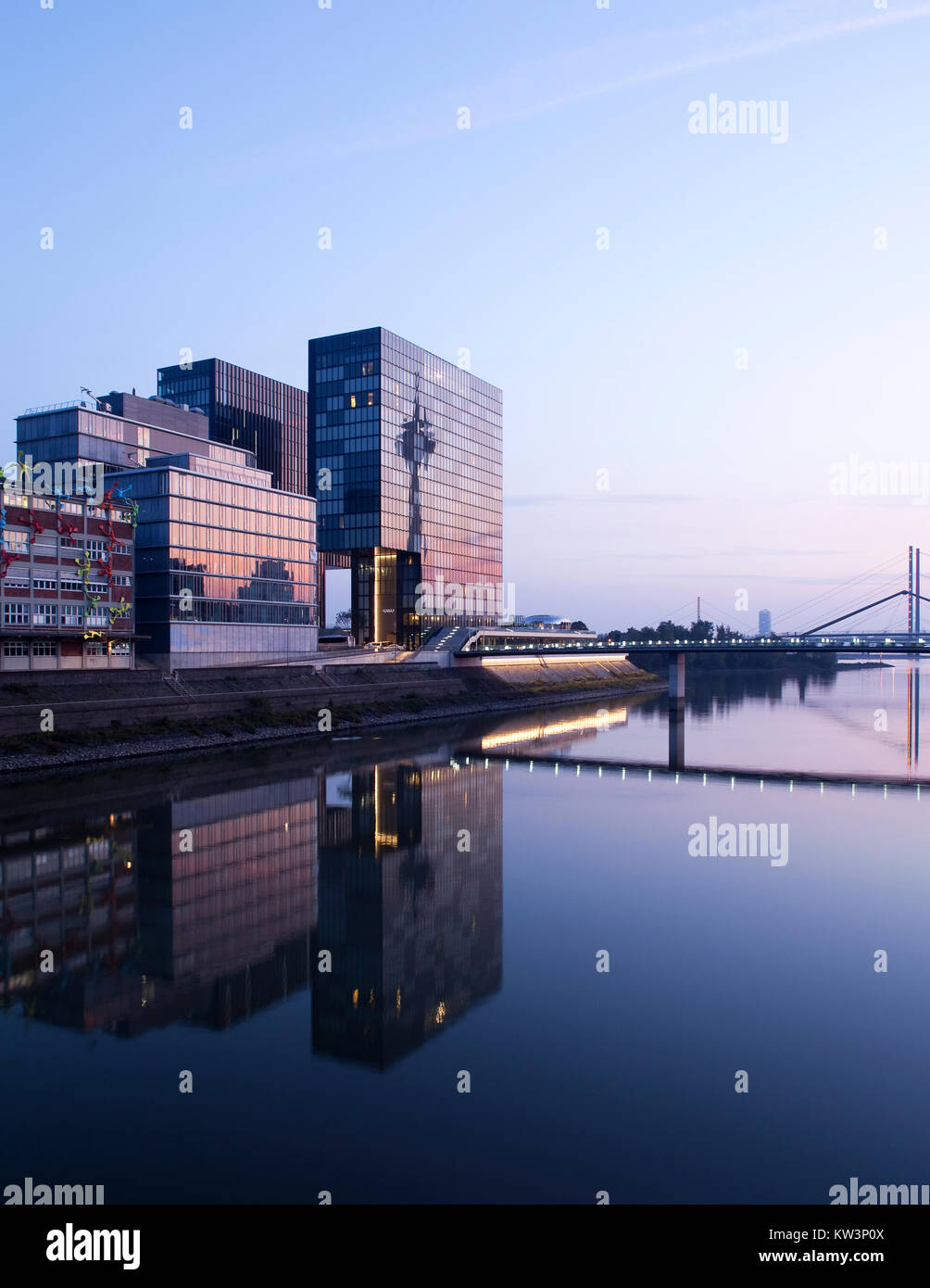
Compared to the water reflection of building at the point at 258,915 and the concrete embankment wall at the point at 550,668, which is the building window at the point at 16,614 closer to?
the water reflection of building at the point at 258,915

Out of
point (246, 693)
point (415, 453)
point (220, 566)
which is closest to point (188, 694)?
point (246, 693)

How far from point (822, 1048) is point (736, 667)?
567ft

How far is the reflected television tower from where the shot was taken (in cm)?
11531

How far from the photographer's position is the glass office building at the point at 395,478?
11075cm

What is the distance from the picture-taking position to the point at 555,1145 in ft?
40.7

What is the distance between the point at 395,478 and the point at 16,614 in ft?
210

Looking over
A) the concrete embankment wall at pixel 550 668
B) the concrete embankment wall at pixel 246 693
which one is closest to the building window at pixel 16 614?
the concrete embankment wall at pixel 246 693

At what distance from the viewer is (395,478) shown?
4439 inches

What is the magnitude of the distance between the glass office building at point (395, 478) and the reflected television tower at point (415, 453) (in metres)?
0.13

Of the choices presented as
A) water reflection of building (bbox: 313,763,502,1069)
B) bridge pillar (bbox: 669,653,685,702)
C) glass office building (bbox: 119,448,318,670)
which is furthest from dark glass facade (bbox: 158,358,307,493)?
water reflection of building (bbox: 313,763,502,1069)

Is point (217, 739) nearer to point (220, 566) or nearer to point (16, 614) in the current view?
point (16, 614)

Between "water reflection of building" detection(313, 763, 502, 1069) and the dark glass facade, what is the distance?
112065 millimetres

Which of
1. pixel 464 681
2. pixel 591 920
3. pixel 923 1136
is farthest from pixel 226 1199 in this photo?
pixel 464 681

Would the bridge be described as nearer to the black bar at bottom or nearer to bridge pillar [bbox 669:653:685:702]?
bridge pillar [bbox 669:653:685:702]
